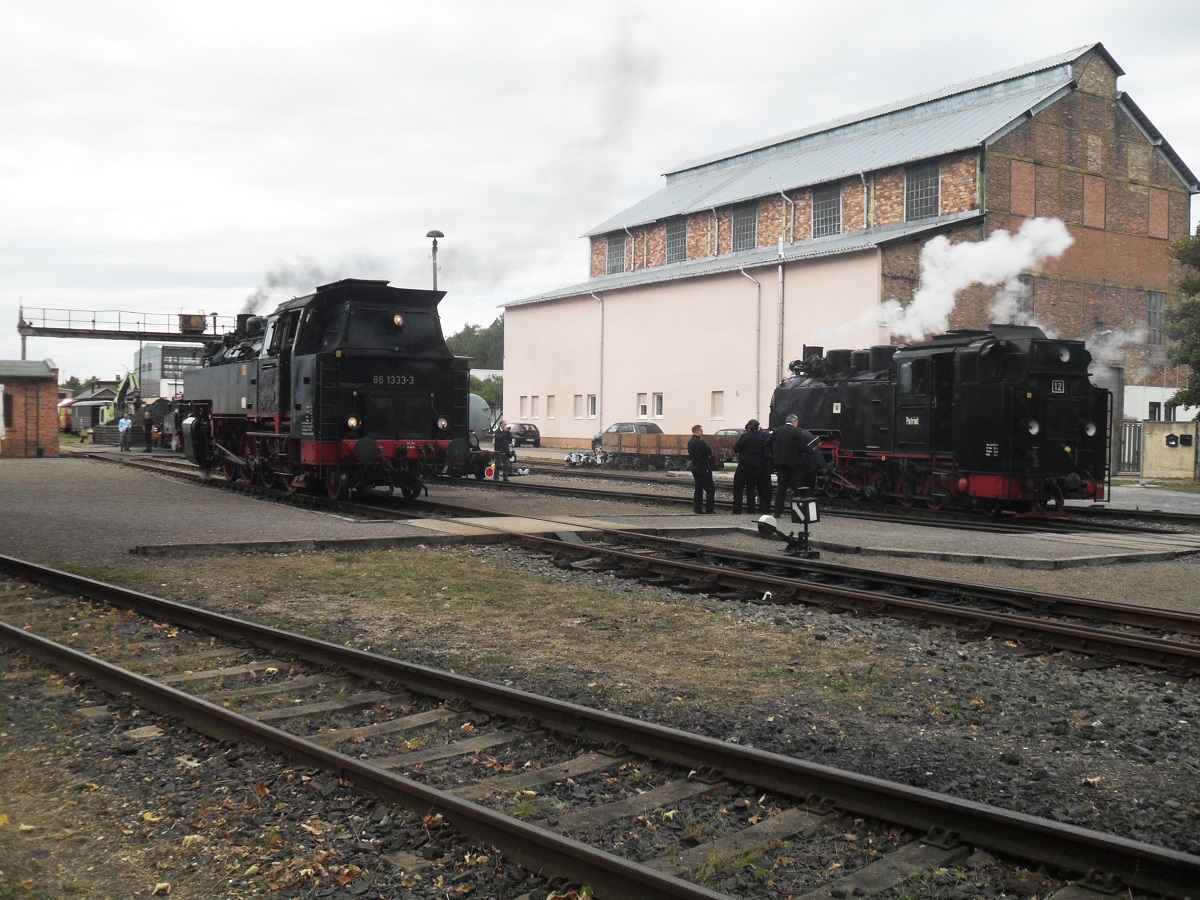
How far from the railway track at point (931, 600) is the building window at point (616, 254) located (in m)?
43.6

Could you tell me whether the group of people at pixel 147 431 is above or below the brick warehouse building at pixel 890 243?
below

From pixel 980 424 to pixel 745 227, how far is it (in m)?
31.7

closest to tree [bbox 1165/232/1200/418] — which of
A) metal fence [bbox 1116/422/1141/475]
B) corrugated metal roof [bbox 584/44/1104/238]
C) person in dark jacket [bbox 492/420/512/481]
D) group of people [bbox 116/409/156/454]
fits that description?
metal fence [bbox 1116/422/1141/475]

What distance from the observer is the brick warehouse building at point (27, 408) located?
37938 millimetres

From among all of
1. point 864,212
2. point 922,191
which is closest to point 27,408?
point 864,212

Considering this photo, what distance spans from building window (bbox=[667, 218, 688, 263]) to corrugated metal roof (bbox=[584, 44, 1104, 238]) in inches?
21.0

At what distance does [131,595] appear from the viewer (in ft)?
31.1

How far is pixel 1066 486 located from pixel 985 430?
160 centimetres

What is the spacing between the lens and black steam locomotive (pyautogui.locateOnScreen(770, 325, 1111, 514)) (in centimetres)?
1806

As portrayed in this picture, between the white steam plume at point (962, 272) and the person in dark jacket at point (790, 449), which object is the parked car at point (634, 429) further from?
the person in dark jacket at point (790, 449)

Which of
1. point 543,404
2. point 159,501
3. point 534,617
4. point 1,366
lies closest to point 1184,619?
point 534,617

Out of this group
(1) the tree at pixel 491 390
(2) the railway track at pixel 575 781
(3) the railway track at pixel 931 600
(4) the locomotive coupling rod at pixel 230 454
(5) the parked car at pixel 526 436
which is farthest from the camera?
(1) the tree at pixel 491 390

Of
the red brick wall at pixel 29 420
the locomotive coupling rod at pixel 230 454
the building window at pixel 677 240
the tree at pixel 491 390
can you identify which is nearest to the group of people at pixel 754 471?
the locomotive coupling rod at pixel 230 454

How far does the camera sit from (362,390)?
697 inches
